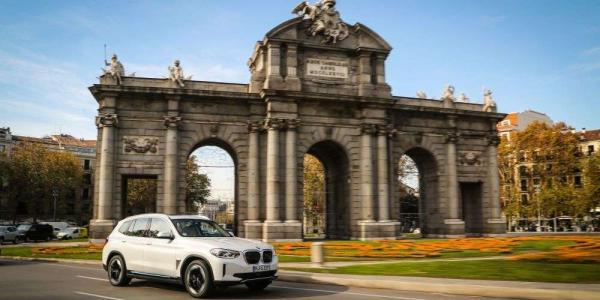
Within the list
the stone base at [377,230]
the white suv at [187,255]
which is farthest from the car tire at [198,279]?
the stone base at [377,230]

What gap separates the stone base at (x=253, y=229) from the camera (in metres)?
34.8

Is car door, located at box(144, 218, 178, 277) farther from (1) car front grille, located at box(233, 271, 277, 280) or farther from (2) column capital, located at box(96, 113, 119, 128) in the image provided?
(2) column capital, located at box(96, 113, 119, 128)

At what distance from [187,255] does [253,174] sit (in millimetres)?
22953

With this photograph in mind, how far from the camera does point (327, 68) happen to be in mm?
37812

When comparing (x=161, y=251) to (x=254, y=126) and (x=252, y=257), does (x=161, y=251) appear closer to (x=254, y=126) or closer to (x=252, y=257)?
(x=252, y=257)

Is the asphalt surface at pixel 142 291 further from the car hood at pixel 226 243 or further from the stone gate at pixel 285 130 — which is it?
the stone gate at pixel 285 130

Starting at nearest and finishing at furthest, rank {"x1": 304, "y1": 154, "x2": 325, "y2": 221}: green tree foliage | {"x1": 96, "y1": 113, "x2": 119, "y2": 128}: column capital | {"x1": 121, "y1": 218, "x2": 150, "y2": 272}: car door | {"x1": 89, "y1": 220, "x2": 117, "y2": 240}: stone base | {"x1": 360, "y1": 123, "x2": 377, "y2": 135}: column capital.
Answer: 1. {"x1": 121, "y1": 218, "x2": 150, "y2": 272}: car door
2. {"x1": 89, "y1": 220, "x2": 117, "y2": 240}: stone base
3. {"x1": 96, "y1": 113, "x2": 119, "y2": 128}: column capital
4. {"x1": 360, "y1": 123, "x2": 377, "y2": 135}: column capital
5. {"x1": 304, "y1": 154, "x2": 325, "y2": 221}: green tree foliage

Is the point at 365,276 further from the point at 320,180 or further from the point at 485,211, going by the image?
the point at 320,180

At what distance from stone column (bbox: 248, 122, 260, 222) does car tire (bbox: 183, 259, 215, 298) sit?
22425 millimetres

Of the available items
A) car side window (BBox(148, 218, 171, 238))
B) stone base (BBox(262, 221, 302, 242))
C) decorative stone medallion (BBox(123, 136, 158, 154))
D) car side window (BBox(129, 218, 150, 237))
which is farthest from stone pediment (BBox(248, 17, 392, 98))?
car side window (BBox(148, 218, 171, 238))

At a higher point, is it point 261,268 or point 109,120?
point 109,120

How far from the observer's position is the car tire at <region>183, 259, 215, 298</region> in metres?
12.2

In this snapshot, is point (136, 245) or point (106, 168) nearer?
point (136, 245)

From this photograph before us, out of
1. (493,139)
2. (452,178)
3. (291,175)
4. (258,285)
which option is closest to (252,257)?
(258,285)
